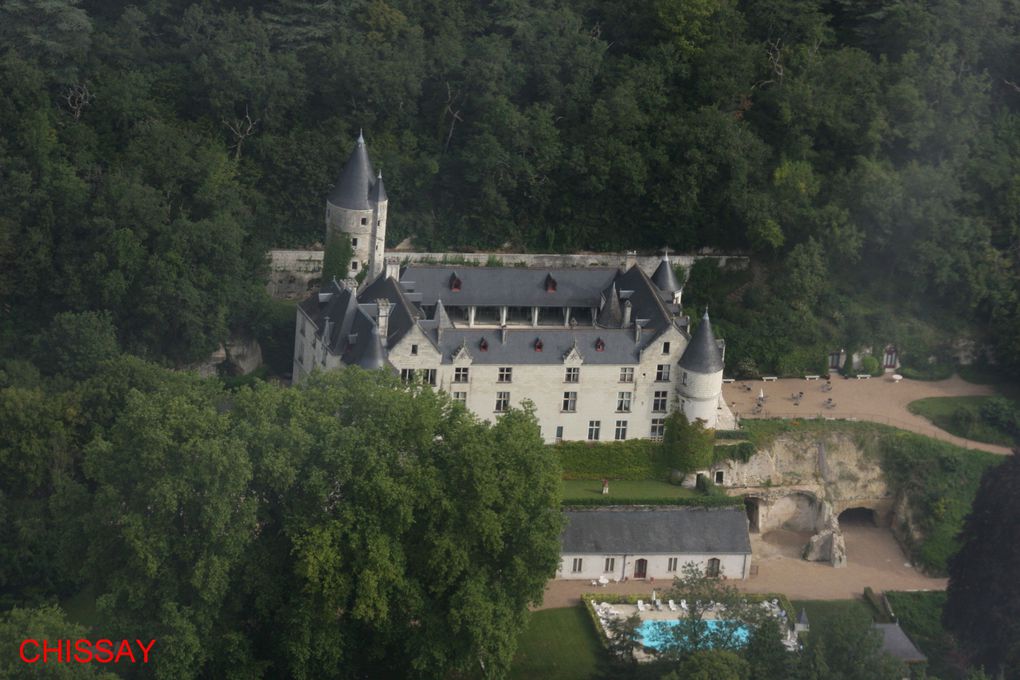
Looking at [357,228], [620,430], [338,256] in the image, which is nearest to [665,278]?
[620,430]

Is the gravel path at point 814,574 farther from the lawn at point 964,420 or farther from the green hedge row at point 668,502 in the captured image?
the lawn at point 964,420

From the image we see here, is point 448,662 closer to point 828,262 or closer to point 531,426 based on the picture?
point 531,426

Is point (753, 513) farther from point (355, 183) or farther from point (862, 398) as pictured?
point (355, 183)

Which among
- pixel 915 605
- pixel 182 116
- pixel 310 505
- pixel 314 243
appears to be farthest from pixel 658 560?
pixel 182 116

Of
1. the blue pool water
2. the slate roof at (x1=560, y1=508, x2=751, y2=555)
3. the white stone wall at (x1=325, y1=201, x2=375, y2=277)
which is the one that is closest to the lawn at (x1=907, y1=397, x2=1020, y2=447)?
the slate roof at (x1=560, y1=508, x2=751, y2=555)

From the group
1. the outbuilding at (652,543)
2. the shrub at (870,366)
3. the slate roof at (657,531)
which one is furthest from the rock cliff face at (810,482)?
the shrub at (870,366)

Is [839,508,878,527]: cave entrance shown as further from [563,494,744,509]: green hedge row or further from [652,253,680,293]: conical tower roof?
[652,253,680,293]: conical tower roof

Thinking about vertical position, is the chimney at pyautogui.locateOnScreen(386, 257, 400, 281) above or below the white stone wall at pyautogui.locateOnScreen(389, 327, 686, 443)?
above
